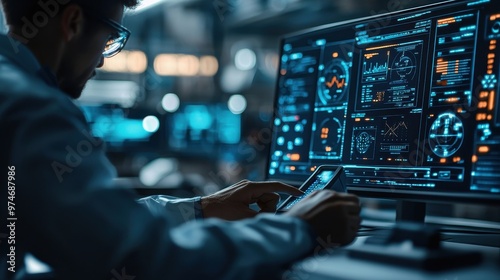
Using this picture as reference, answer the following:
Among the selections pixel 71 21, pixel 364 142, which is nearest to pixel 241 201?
pixel 364 142

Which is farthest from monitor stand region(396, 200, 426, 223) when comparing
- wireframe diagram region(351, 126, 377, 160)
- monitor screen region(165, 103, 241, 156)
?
monitor screen region(165, 103, 241, 156)

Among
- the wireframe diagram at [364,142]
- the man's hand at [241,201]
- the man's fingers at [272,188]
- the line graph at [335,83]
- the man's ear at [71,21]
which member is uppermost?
the man's ear at [71,21]

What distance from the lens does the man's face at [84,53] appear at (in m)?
1.12

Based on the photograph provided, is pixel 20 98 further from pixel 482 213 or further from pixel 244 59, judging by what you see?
pixel 244 59

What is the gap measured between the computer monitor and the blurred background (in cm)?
14

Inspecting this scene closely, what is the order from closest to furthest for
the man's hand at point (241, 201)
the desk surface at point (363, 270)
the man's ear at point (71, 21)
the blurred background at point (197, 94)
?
the desk surface at point (363, 270), the man's ear at point (71, 21), the man's hand at point (241, 201), the blurred background at point (197, 94)

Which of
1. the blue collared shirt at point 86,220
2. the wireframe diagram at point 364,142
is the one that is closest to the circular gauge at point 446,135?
the wireframe diagram at point 364,142

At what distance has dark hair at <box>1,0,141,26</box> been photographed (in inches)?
42.4

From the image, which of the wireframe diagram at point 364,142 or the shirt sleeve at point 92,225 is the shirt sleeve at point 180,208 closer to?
the wireframe diagram at point 364,142

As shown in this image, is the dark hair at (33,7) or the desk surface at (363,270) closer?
the desk surface at (363,270)

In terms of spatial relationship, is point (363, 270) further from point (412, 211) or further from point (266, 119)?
point (266, 119)

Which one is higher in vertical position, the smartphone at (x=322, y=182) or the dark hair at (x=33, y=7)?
the dark hair at (x=33, y=7)

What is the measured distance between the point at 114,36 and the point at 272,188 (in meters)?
0.46

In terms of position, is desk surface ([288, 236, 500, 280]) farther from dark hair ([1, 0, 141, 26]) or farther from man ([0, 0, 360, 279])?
dark hair ([1, 0, 141, 26])
